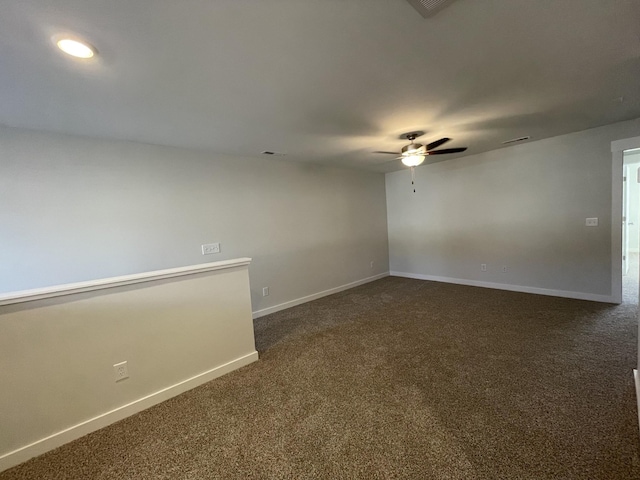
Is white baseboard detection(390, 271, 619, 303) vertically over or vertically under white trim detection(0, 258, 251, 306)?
under

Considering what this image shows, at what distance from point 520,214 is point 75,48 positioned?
558cm

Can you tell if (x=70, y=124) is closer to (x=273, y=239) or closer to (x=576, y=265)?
(x=273, y=239)

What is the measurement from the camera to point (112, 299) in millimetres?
1937

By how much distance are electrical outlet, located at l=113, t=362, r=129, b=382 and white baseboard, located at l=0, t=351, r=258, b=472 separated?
0.23 meters

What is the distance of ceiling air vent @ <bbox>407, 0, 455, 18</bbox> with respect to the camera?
4.20 feet

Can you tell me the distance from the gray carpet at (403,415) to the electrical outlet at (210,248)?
4.57ft

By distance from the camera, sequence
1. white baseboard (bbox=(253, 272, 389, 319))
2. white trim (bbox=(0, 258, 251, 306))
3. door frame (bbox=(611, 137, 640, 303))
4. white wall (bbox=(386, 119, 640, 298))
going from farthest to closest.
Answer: white baseboard (bbox=(253, 272, 389, 319)) → white wall (bbox=(386, 119, 640, 298)) → door frame (bbox=(611, 137, 640, 303)) → white trim (bbox=(0, 258, 251, 306))

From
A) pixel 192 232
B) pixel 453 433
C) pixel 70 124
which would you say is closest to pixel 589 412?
pixel 453 433

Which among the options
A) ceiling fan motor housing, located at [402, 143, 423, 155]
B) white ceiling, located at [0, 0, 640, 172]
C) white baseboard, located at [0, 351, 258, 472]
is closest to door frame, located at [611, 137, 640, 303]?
white ceiling, located at [0, 0, 640, 172]

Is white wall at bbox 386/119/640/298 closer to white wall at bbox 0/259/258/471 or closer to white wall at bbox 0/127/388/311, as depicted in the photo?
white wall at bbox 0/127/388/311

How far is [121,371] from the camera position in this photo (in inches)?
78.2

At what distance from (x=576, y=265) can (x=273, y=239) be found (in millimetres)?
4627

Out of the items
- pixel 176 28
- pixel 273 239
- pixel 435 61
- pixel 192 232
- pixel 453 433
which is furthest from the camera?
pixel 273 239

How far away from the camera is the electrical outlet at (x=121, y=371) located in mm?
1965
